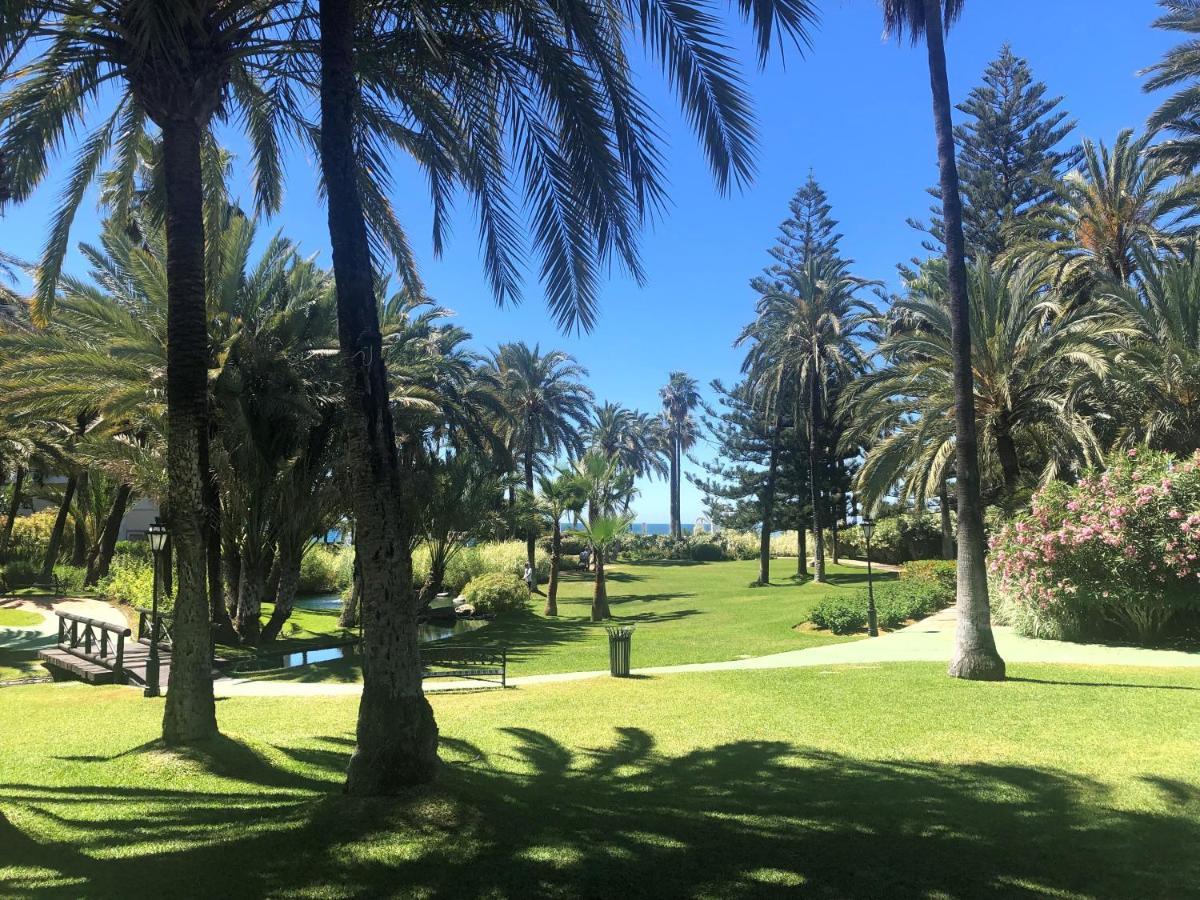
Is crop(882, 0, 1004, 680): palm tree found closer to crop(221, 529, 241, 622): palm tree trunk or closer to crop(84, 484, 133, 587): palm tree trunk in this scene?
crop(221, 529, 241, 622): palm tree trunk

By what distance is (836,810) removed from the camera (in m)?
5.17

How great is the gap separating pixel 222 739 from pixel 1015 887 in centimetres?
662

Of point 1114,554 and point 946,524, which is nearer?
point 1114,554

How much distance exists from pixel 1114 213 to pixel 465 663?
74.3 feet

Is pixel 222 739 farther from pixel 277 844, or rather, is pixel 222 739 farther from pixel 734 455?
pixel 734 455

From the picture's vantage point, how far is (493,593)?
1008 inches

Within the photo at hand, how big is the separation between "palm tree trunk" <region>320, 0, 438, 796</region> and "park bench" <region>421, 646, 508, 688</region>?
7.48 meters

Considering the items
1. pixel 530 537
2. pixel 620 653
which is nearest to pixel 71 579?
pixel 530 537

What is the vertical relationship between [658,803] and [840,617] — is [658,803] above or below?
above

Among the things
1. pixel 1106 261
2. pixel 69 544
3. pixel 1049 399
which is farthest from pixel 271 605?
pixel 1106 261

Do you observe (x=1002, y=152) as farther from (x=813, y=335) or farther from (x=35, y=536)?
(x=35, y=536)

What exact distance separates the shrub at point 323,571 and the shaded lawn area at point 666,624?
890cm

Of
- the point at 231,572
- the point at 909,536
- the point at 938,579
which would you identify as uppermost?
the point at 909,536

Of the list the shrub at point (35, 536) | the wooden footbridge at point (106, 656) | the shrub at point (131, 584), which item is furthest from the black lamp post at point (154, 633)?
the shrub at point (35, 536)
